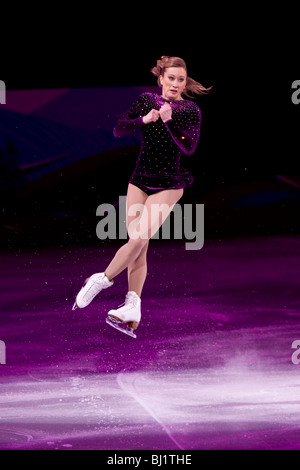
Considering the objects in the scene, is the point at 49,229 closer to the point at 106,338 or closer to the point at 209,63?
the point at 209,63

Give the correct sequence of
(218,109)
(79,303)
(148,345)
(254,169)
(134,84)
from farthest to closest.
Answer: (254,169) → (218,109) → (134,84) → (148,345) → (79,303)

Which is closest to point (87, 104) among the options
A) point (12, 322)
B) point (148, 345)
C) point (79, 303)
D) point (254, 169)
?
point (254, 169)

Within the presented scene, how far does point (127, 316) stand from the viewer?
4.59 meters

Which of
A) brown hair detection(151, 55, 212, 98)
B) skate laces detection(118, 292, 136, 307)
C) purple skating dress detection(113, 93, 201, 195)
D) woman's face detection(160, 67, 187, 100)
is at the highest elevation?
brown hair detection(151, 55, 212, 98)

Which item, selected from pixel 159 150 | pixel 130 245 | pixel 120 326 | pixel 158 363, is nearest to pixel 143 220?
pixel 130 245

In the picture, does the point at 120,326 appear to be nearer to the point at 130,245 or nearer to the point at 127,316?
the point at 127,316

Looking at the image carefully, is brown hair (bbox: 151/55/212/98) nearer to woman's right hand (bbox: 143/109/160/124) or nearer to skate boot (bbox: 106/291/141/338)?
woman's right hand (bbox: 143/109/160/124)

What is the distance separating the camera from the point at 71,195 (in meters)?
9.54

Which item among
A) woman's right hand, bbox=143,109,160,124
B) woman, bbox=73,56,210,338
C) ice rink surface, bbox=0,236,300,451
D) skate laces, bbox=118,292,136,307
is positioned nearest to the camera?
woman's right hand, bbox=143,109,160,124

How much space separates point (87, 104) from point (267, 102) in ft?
6.31

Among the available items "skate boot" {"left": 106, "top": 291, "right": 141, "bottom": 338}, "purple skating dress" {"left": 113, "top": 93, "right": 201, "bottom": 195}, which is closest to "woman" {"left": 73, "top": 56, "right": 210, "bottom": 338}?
"purple skating dress" {"left": 113, "top": 93, "right": 201, "bottom": 195}

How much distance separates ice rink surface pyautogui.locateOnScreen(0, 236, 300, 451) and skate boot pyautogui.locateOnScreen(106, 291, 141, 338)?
25.7 inches

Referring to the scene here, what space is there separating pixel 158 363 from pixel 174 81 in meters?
2.19

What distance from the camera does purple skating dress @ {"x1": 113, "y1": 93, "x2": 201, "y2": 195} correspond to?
440 cm
